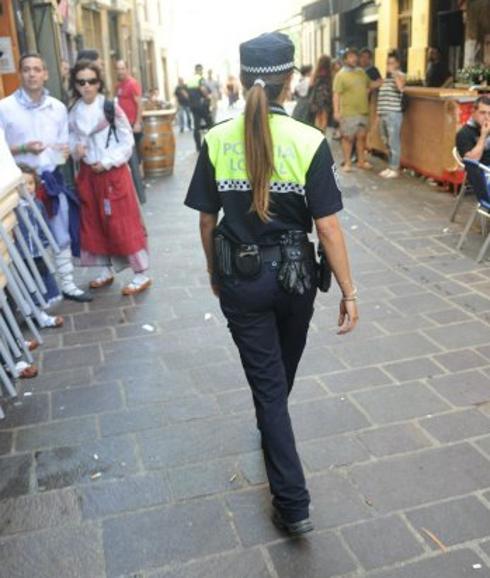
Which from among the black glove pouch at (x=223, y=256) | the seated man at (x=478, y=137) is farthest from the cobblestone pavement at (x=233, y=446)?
the seated man at (x=478, y=137)

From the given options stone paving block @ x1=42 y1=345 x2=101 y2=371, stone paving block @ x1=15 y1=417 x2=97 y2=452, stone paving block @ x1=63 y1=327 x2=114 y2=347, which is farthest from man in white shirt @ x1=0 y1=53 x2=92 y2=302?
stone paving block @ x1=15 y1=417 x2=97 y2=452

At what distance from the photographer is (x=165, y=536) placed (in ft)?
8.64

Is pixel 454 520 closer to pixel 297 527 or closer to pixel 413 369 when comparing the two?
pixel 297 527

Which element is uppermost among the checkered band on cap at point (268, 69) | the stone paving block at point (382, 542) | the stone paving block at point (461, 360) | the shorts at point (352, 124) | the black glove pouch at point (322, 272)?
the checkered band on cap at point (268, 69)

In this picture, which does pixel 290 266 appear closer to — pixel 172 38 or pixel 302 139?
pixel 302 139

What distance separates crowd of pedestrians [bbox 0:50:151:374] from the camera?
484cm

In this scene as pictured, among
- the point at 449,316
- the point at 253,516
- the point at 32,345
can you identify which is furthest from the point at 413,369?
the point at 32,345

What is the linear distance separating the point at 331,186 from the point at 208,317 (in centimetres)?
265

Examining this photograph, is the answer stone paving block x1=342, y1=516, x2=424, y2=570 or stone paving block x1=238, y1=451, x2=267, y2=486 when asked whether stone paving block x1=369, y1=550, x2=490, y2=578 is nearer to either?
stone paving block x1=342, y1=516, x2=424, y2=570

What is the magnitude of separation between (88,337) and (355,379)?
189 cm

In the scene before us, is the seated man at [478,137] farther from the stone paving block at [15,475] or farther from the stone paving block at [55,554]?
the stone paving block at [55,554]

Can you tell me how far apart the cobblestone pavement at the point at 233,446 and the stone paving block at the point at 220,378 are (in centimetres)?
1

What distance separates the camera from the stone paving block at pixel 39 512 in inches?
108

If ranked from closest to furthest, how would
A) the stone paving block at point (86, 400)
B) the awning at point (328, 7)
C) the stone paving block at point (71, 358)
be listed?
the stone paving block at point (86, 400) < the stone paving block at point (71, 358) < the awning at point (328, 7)
